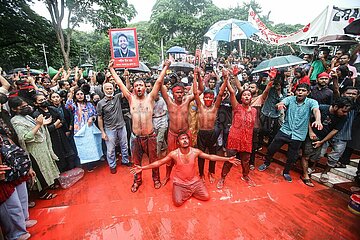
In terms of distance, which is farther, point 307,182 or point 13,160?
point 307,182

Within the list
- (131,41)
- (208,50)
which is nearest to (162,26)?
(208,50)

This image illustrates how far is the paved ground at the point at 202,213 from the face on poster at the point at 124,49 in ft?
8.61

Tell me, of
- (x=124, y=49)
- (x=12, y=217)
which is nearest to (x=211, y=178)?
(x=12, y=217)

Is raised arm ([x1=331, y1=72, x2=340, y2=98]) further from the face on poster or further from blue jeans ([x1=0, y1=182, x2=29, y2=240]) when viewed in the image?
blue jeans ([x1=0, y1=182, x2=29, y2=240])

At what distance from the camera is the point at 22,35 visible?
15.3 meters

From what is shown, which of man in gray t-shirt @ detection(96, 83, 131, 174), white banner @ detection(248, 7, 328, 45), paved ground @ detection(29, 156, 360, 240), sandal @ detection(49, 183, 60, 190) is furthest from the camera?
white banner @ detection(248, 7, 328, 45)

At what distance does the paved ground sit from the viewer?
2.89 meters

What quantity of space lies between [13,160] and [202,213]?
2.76 m

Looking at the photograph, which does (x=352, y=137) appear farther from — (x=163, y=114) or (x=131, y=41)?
(x=131, y=41)

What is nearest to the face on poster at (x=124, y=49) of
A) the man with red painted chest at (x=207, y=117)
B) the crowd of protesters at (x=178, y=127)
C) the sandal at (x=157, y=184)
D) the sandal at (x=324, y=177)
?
the crowd of protesters at (x=178, y=127)

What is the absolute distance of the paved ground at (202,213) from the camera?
2.89 m

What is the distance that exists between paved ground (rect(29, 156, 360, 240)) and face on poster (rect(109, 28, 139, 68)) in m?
2.63

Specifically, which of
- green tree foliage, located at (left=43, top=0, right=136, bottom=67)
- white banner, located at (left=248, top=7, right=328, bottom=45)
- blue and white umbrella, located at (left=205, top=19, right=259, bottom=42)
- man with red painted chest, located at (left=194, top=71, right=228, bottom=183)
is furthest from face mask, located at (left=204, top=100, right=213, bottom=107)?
green tree foliage, located at (left=43, top=0, right=136, bottom=67)

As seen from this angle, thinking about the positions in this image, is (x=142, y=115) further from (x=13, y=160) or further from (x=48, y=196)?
(x=48, y=196)
